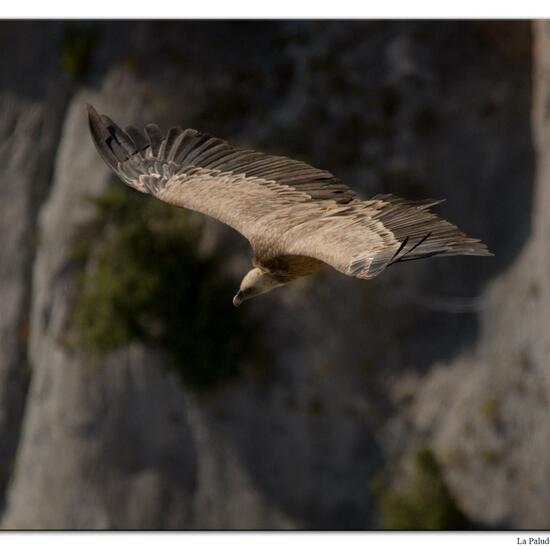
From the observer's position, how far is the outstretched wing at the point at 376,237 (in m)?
8.65

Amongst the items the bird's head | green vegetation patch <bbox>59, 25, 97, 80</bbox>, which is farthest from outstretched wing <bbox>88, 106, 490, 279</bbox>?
green vegetation patch <bbox>59, 25, 97, 80</bbox>

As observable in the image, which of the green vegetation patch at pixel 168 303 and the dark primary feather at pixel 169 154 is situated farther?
the green vegetation patch at pixel 168 303

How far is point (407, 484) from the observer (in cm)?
2477

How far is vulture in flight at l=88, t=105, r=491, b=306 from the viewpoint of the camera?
29.7 feet

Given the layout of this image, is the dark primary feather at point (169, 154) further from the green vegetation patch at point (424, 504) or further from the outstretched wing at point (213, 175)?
the green vegetation patch at point (424, 504)

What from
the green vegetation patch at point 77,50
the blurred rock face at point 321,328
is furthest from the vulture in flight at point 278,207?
the green vegetation patch at point 77,50

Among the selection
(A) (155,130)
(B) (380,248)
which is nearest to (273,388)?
(A) (155,130)

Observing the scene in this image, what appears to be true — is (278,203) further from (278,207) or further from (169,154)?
(169,154)

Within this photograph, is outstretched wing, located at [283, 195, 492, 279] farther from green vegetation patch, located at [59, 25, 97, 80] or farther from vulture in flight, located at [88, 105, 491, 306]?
green vegetation patch, located at [59, 25, 97, 80]

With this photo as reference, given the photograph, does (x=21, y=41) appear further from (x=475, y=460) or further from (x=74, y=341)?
(x=475, y=460)

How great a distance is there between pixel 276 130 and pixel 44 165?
5688 mm

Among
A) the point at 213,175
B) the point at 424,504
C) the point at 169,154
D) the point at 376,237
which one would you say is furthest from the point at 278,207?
the point at 424,504

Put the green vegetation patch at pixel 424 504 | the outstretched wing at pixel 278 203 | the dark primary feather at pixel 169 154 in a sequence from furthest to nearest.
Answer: the green vegetation patch at pixel 424 504 → the dark primary feather at pixel 169 154 → the outstretched wing at pixel 278 203

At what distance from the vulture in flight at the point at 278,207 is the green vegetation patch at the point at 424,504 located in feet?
43.1
